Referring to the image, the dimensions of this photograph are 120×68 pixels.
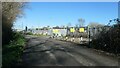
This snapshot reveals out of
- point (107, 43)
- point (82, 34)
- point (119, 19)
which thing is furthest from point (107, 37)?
point (82, 34)

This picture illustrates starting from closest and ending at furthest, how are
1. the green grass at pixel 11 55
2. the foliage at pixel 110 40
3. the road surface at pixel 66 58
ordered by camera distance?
the green grass at pixel 11 55
the road surface at pixel 66 58
the foliage at pixel 110 40


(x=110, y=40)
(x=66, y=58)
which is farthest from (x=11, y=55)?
(x=110, y=40)

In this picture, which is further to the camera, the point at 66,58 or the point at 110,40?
the point at 110,40

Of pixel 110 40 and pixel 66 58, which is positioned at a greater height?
pixel 110 40

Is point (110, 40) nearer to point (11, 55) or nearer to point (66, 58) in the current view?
point (66, 58)

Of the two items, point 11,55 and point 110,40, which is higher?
point 110,40

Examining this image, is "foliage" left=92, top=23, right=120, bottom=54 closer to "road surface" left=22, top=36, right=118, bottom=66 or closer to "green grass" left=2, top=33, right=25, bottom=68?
"road surface" left=22, top=36, right=118, bottom=66

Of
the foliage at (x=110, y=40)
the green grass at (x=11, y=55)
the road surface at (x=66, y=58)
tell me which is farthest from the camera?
the foliage at (x=110, y=40)

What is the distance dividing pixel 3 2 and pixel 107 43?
15475 mm

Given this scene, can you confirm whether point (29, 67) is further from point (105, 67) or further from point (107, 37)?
point (107, 37)

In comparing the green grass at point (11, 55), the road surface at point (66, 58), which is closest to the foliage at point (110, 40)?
the road surface at point (66, 58)

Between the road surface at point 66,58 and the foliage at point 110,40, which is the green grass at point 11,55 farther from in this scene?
the foliage at point 110,40

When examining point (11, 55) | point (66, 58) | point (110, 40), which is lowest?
point (66, 58)

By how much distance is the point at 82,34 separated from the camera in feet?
249
